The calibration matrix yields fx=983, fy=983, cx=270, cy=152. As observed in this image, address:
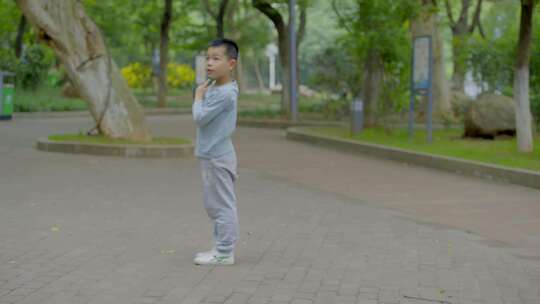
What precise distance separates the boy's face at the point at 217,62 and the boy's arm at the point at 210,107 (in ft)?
A: 0.49

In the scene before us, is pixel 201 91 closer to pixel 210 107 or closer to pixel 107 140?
pixel 210 107

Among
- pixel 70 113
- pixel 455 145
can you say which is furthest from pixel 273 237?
pixel 70 113

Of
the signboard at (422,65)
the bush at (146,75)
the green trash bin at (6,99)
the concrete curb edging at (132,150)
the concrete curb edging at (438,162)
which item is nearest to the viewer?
the concrete curb edging at (438,162)

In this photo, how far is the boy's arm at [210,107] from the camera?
663cm

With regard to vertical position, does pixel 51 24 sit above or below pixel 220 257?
above

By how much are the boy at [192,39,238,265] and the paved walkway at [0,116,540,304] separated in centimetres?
22

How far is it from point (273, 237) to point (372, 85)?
13.1 m

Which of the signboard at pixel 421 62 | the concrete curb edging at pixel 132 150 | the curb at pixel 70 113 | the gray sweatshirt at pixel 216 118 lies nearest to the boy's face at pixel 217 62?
the gray sweatshirt at pixel 216 118

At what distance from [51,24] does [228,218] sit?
1011 centimetres

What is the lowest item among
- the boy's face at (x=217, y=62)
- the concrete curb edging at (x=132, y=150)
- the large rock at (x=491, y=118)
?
the concrete curb edging at (x=132, y=150)

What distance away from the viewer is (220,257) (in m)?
6.88

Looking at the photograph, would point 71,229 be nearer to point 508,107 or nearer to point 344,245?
point 344,245

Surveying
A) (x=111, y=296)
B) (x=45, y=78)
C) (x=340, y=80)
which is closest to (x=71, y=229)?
(x=111, y=296)

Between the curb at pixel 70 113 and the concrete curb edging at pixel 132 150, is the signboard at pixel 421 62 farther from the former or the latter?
the curb at pixel 70 113
